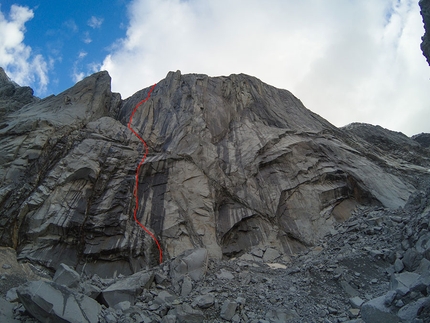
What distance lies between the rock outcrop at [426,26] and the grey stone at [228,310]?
11967 millimetres

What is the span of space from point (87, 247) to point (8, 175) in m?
6.02

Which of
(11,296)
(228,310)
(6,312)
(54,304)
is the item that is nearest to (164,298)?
(228,310)

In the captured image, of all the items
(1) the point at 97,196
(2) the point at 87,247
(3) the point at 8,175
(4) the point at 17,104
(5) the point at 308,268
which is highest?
(4) the point at 17,104

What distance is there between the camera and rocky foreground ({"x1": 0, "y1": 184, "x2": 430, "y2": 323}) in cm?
823

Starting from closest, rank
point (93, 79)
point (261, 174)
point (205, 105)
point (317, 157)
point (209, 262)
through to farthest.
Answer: point (209, 262) → point (261, 174) → point (317, 157) → point (205, 105) → point (93, 79)

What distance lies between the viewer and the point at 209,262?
14148 mm

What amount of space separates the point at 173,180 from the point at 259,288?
908cm

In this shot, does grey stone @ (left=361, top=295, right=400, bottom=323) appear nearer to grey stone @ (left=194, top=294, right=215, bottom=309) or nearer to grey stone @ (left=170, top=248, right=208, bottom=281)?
grey stone @ (left=194, top=294, right=215, bottom=309)

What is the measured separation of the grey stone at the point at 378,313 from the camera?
24.1ft

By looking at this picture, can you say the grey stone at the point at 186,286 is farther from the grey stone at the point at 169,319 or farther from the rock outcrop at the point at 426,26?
the rock outcrop at the point at 426,26

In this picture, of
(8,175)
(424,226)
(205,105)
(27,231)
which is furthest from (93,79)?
(424,226)

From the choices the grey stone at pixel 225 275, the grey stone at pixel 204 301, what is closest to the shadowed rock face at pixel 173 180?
the grey stone at pixel 225 275

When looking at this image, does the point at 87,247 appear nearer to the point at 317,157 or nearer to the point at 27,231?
the point at 27,231

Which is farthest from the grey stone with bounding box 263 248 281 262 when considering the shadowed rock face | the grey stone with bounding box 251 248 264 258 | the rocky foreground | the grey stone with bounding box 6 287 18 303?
the grey stone with bounding box 6 287 18 303
